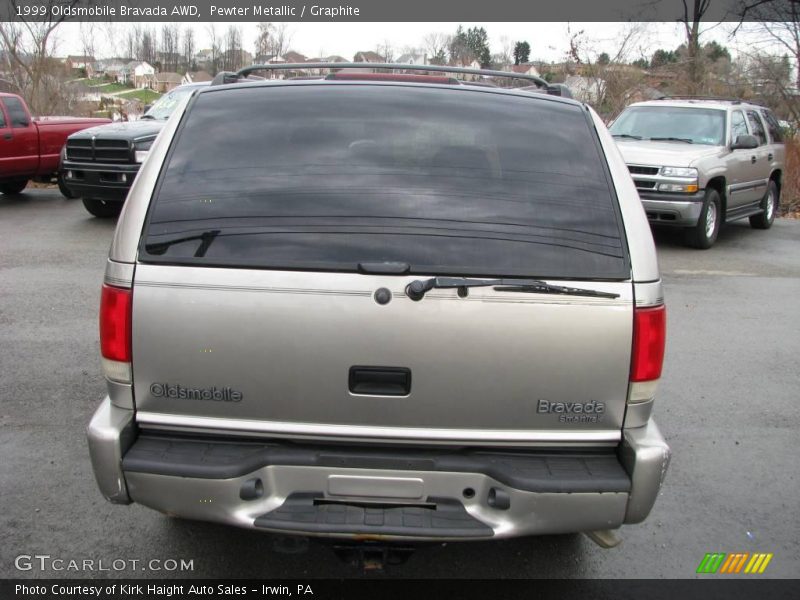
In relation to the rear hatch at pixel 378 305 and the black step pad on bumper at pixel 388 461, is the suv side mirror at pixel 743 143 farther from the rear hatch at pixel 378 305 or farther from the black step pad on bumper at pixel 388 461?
the black step pad on bumper at pixel 388 461

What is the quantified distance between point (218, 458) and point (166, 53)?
4218 centimetres

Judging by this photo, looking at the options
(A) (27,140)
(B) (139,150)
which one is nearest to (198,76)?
(A) (27,140)

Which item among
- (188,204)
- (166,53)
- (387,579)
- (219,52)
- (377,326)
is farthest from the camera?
(166,53)

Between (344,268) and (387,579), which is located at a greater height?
(344,268)

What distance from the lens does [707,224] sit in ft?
35.6

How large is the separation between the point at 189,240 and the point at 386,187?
2.38ft

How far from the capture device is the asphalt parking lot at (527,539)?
3.35 metres

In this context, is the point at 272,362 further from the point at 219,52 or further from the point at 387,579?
the point at 219,52

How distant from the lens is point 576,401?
A: 104 inches

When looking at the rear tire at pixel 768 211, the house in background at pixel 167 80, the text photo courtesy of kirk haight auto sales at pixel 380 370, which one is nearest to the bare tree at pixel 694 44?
the rear tire at pixel 768 211

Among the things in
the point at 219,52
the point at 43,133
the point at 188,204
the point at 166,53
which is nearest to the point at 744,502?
the point at 188,204

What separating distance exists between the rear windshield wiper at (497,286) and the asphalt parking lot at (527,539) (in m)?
1.14

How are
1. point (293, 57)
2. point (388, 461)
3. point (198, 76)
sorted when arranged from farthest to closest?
point (198, 76) < point (293, 57) < point (388, 461)

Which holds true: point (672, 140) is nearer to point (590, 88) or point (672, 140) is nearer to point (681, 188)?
point (681, 188)
